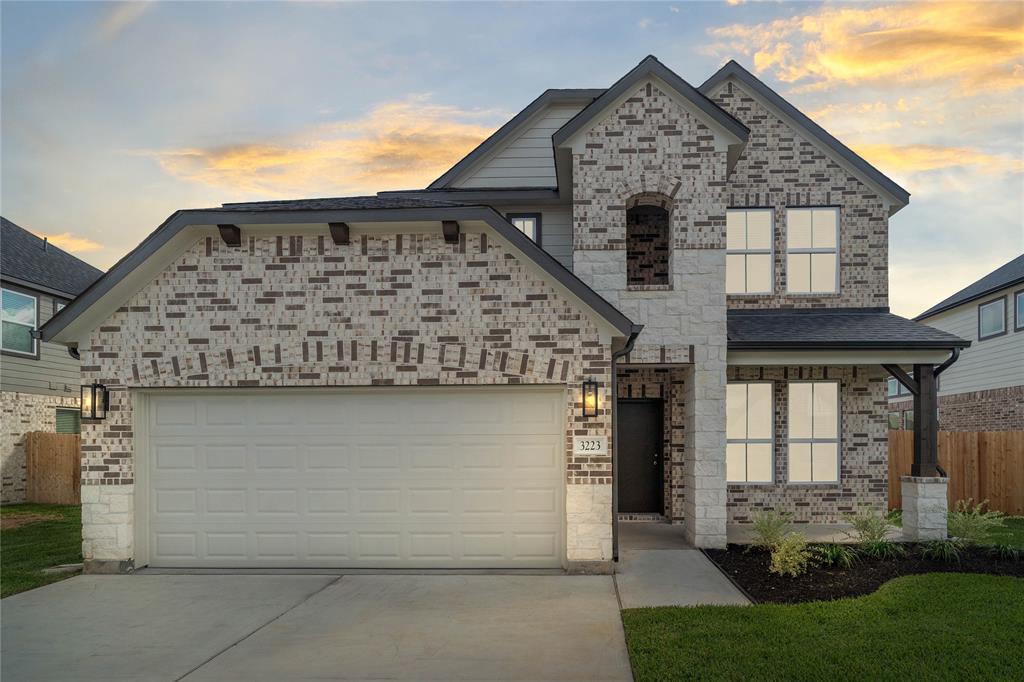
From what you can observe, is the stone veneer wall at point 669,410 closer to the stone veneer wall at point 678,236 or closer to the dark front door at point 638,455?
the dark front door at point 638,455

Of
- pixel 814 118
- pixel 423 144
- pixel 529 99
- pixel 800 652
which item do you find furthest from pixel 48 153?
pixel 814 118

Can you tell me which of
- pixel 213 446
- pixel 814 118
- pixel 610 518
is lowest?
pixel 610 518

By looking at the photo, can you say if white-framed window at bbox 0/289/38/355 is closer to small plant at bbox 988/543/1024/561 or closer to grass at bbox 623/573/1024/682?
grass at bbox 623/573/1024/682

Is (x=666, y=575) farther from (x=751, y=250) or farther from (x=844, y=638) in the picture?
(x=751, y=250)

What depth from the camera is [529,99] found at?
49.9 ft

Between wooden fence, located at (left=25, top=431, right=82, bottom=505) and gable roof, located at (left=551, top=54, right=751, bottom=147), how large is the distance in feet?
51.3

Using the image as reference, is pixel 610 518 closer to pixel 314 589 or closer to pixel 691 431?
Answer: pixel 691 431

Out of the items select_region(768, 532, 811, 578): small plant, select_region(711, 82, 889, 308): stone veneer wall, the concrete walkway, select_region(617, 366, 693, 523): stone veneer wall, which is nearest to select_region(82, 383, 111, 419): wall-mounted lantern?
the concrete walkway

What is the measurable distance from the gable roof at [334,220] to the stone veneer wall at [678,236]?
2.04 m

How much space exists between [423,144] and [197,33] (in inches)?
241

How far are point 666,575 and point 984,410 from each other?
1808cm

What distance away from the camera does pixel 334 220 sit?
362 inches

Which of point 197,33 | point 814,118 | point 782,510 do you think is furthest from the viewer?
point 814,118

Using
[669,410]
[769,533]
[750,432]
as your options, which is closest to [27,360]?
[669,410]
